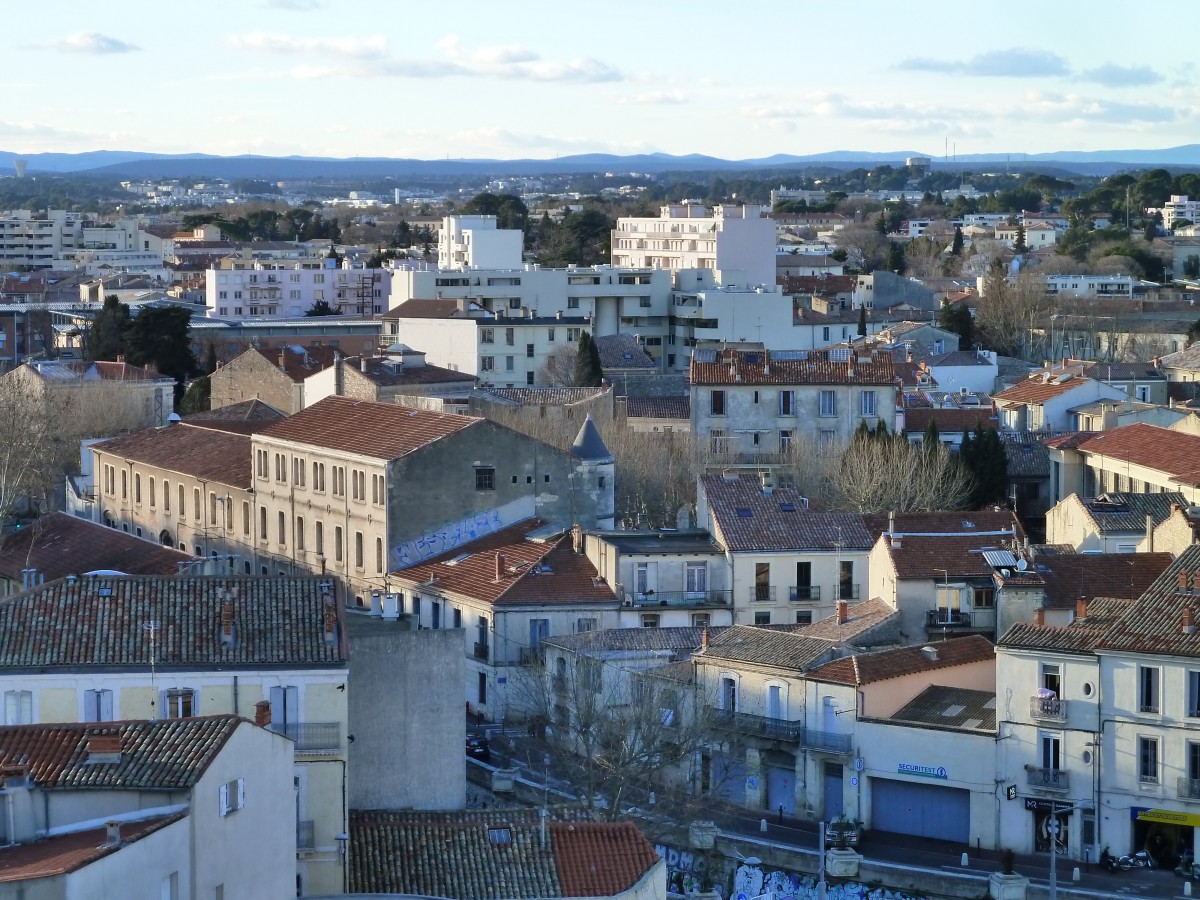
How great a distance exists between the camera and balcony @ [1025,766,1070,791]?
3647 cm

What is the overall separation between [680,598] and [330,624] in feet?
53.6

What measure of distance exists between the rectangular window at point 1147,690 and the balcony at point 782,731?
460 centimetres

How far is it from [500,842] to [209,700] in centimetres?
399

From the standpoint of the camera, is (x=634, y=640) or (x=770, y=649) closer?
(x=770, y=649)

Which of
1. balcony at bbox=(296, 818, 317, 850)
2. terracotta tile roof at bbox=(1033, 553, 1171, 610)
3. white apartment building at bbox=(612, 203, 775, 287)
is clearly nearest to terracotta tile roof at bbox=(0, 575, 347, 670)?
balcony at bbox=(296, 818, 317, 850)

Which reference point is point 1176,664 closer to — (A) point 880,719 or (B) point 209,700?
(A) point 880,719

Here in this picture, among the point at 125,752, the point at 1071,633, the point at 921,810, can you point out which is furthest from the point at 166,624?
the point at 1071,633

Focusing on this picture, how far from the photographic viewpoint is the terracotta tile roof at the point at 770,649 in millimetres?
39312

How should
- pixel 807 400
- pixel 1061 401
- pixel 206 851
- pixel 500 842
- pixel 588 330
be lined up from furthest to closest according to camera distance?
pixel 588 330, pixel 1061 401, pixel 807 400, pixel 500 842, pixel 206 851

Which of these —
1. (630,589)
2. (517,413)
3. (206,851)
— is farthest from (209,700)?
(517,413)

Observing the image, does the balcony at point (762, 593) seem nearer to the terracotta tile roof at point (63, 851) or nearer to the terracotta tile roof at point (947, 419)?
the terracotta tile roof at point (947, 419)

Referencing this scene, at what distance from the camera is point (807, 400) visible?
67.1m

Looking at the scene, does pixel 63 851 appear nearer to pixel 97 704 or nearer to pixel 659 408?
pixel 97 704

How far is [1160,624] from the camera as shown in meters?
36.5
